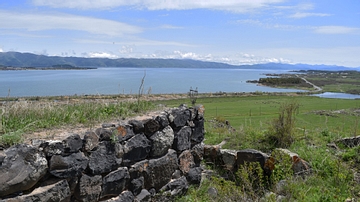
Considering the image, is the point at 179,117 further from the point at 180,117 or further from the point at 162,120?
the point at 162,120

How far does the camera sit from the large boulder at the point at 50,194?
3.95 metres

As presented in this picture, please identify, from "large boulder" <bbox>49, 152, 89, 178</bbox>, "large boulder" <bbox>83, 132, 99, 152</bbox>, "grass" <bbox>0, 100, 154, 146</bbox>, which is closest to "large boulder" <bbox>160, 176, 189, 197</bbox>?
"grass" <bbox>0, 100, 154, 146</bbox>

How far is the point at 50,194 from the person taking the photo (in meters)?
4.19

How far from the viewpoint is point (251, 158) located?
7.63 metres

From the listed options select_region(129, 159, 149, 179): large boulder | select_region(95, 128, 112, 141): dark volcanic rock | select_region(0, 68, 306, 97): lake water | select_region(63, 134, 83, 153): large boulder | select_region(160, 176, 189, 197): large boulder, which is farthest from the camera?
select_region(0, 68, 306, 97): lake water

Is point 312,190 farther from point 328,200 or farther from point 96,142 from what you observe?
point 96,142

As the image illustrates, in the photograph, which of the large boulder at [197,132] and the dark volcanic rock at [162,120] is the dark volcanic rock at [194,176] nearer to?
the large boulder at [197,132]

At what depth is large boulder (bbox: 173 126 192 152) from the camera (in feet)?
22.3

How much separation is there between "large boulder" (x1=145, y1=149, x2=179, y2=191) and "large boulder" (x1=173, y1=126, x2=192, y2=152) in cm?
23

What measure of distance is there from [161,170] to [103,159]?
1.60m

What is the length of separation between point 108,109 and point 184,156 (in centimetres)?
205

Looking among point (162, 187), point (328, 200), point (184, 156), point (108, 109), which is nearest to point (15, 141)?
point (108, 109)

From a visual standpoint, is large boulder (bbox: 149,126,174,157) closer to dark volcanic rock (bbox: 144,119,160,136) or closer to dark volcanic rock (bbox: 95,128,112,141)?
dark volcanic rock (bbox: 144,119,160,136)

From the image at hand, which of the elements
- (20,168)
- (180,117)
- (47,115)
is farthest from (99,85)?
(20,168)
